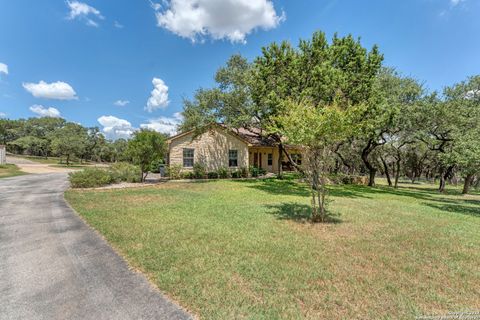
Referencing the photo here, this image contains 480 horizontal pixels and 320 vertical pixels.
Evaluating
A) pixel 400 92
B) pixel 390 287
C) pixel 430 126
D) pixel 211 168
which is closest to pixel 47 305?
pixel 390 287

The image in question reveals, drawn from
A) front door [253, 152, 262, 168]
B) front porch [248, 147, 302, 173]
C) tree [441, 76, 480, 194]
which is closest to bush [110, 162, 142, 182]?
front porch [248, 147, 302, 173]

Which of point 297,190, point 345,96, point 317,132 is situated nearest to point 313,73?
point 345,96

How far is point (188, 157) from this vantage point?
20.9 metres

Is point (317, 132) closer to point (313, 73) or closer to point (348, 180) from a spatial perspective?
point (313, 73)

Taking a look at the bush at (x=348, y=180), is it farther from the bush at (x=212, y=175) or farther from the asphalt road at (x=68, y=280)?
the asphalt road at (x=68, y=280)

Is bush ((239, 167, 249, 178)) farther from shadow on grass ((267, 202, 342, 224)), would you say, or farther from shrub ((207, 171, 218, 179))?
shadow on grass ((267, 202, 342, 224))

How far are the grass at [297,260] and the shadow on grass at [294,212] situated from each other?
0.11 m

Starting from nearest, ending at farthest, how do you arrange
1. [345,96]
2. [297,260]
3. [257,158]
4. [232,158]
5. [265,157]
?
1. [297,260]
2. [345,96]
3. [232,158]
4. [257,158]
5. [265,157]

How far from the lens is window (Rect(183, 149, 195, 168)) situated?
20.8m

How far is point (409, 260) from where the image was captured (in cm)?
475

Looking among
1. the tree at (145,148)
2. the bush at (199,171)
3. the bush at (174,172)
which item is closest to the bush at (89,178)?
the tree at (145,148)

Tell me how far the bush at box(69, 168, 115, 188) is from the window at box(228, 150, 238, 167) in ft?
33.7

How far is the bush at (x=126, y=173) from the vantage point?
654 inches

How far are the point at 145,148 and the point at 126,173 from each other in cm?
285
